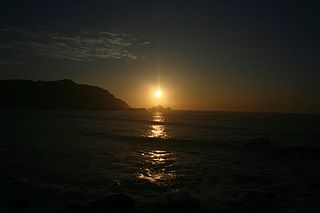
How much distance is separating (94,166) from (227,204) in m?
11.4

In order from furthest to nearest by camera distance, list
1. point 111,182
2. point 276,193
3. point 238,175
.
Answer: point 238,175
point 111,182
point 276,193

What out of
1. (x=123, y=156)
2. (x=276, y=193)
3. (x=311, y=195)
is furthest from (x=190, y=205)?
(x=123, y=156)

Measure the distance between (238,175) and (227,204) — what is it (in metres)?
6.40

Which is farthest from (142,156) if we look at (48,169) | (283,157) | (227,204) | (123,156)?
(227,204)

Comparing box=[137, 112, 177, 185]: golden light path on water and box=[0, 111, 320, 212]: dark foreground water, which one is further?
box=[137, 112, 177, 185]: golden light path on water

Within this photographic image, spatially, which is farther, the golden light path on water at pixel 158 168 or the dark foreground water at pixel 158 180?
the golden light path on water at pixel 158 168

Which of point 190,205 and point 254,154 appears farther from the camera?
point 254,154

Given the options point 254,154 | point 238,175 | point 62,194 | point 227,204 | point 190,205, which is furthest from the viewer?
point 254,154

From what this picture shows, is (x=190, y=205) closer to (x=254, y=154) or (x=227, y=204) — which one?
(x=227, y=204)

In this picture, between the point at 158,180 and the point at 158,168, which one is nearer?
the point at 158,180

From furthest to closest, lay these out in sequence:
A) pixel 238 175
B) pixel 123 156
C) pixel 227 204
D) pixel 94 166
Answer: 1. pixel 123 156
2. pixel 94 166
3. pixel 238 175
4. pixel 227 204

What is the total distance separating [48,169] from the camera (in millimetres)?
21031

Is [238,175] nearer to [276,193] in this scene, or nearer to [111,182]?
[276,193]

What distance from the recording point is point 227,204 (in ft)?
46.4
